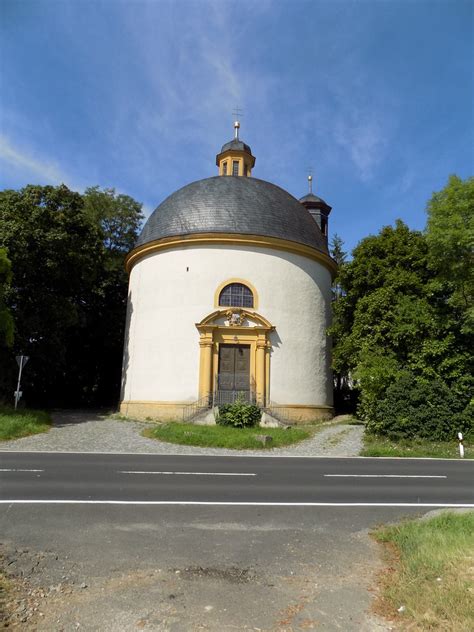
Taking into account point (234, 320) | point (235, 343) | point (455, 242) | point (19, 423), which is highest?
point (455, 242)

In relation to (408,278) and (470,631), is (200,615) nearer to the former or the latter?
(470,631)

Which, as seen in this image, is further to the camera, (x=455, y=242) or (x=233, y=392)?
(x=233, y=392)

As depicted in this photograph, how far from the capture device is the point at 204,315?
2164cm

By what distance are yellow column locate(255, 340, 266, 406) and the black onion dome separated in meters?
13.0

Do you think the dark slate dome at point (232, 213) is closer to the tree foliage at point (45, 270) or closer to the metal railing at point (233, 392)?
the tree foliage at point (45, 270)

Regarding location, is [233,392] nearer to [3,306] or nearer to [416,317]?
[416,317]

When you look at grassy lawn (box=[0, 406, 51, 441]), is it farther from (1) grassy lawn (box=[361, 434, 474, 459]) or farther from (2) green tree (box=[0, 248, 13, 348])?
(1) grassy lawn (box=[361, 434, 474, 459])

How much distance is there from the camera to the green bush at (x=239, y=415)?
18.1m

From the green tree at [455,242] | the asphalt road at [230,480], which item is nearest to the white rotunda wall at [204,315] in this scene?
the green tree at [455,242]

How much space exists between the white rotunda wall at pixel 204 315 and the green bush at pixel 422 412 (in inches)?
230

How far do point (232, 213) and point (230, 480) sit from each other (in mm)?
15720

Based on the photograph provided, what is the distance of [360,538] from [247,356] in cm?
1596

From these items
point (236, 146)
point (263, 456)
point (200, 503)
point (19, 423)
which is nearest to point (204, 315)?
point (19, 423)

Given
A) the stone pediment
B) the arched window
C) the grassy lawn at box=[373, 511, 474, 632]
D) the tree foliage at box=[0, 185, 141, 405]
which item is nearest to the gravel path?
the tree foliage at box=[0, 185, 141, 405]
